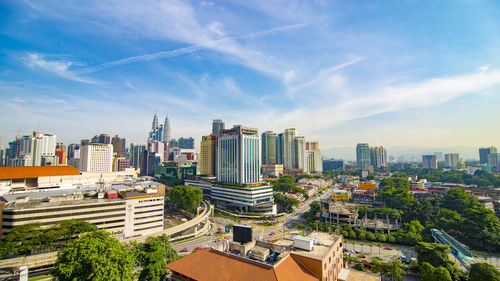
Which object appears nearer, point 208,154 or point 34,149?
point 208,154

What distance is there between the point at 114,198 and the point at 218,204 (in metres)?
57.5

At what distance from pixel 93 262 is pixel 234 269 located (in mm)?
18469

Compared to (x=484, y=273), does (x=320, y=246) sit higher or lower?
higher

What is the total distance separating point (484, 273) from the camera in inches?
1455

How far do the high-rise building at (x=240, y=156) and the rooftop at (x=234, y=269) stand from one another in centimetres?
7858

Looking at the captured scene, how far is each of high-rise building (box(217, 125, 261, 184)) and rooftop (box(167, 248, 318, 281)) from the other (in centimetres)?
7858

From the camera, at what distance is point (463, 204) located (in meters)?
88.1

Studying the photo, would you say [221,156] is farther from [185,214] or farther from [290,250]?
[290,250]

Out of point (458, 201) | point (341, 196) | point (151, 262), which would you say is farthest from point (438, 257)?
point (341, 196)

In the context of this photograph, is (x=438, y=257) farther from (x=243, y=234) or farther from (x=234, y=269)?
(x=234, y=269)

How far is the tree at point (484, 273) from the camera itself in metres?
36.1

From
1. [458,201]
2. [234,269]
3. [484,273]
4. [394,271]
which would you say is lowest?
[394,271]

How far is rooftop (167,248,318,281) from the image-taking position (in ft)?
94.5

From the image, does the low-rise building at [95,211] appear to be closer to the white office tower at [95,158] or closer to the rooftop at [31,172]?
the rooftop at [31,172]
